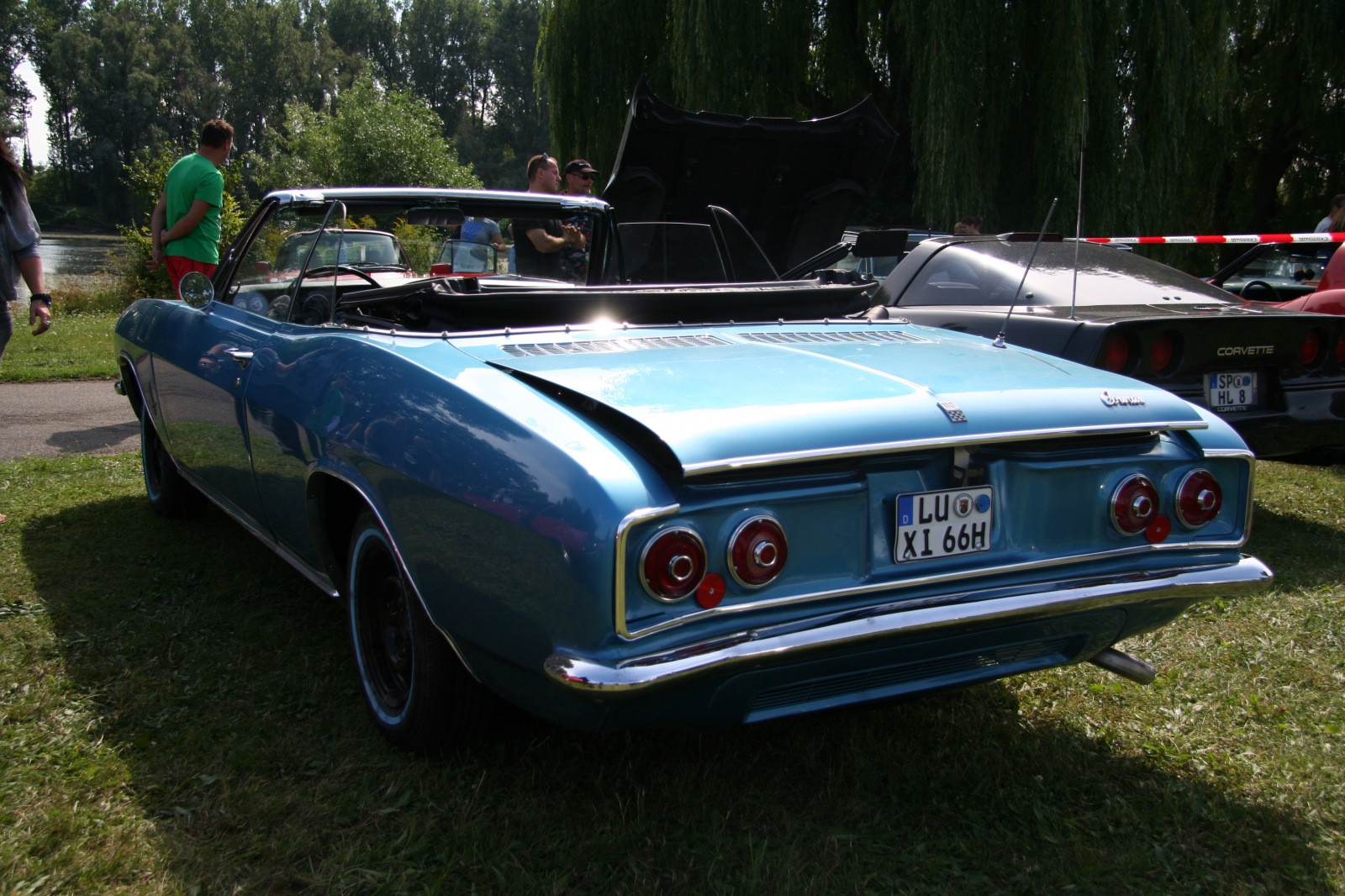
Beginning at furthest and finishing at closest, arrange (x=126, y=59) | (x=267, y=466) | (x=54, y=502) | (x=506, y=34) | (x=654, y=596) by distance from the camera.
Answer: (x=506, y=34), (x=126, y=59), (x=54, y=502), (x=267, y=466), (x=654, y=596)

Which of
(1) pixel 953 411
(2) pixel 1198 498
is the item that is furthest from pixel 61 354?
(2) pixel 1198 498

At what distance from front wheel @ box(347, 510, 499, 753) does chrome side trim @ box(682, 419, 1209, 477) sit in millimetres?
837

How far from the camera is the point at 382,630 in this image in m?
2.85

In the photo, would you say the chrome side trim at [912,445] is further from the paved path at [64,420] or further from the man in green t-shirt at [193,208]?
the paved path at [64,420]

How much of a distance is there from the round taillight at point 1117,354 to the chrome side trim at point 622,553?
310 centimetres

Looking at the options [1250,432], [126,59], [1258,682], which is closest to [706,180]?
[1250,432]

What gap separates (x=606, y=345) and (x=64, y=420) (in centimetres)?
623

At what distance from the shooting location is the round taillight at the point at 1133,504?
249cm

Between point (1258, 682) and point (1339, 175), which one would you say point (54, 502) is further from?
point (1339, 175)

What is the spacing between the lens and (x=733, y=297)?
3436mm

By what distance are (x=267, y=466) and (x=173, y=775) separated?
0.96 meters

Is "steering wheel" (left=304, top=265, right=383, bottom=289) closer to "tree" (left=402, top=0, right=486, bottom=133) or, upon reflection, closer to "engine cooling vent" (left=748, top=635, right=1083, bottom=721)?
"engine cooling vent" (left=748, top=635, right=1083, bottom=721)

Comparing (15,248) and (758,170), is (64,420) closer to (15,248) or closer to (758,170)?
(15,248)

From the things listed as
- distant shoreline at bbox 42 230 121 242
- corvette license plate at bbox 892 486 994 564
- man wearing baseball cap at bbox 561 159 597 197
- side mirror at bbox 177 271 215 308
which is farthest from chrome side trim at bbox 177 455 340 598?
distant shoreline at bbox 42 230 121 242
